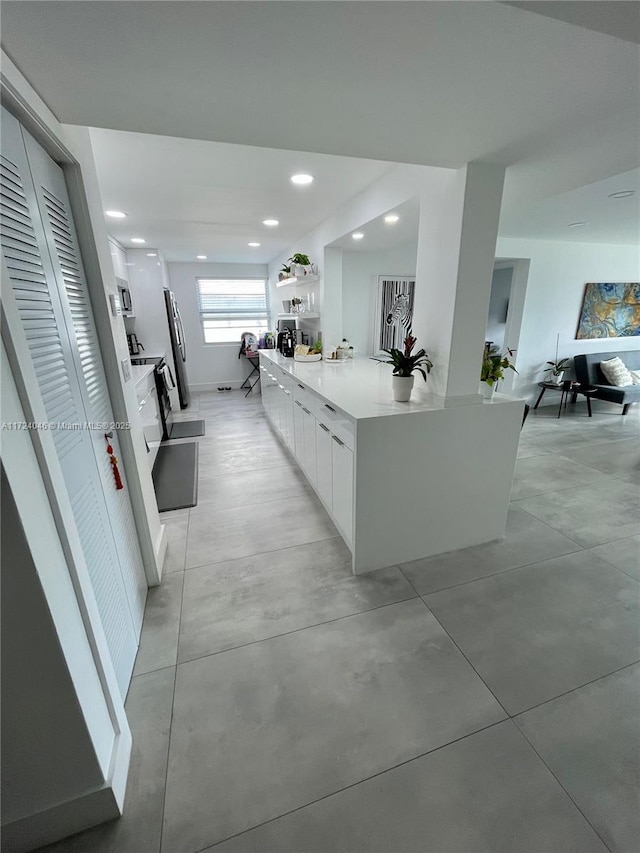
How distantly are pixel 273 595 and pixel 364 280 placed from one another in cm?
354

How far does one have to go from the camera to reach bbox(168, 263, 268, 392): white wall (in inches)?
249

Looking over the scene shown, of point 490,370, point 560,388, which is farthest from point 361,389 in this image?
point 560,388

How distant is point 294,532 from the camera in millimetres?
2438

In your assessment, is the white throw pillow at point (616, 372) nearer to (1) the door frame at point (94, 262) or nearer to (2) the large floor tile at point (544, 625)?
(2) the large floor tile at point (544, 625)

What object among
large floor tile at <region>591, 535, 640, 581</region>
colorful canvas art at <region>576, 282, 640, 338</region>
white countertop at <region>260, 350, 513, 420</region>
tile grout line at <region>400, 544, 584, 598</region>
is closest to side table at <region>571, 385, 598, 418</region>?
colorful canvas art at <region>576, 282, 640, 338</region>

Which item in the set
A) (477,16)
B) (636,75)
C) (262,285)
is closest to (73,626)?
(477,16)

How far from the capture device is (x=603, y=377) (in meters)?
5.08

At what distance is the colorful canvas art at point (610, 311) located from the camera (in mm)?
5145

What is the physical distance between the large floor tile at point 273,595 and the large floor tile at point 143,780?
0.18 metres

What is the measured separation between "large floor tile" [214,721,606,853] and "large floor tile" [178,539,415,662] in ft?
2.20

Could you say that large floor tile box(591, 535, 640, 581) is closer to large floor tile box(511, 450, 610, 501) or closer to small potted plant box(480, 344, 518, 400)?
large floor tile box(511, 450, 610, 501)

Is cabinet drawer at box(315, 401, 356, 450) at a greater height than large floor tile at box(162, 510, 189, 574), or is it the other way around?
cabinet drawer at box(315, 401, 356, 450)

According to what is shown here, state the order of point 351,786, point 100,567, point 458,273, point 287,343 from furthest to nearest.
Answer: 1. point 287,343
2. point 458,273
3. point 100,567
4. point 351,786

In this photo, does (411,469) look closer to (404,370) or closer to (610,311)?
(404,370)
